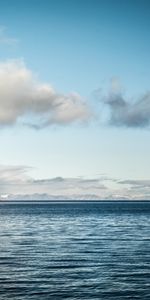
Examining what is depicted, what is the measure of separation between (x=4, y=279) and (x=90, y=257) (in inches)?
648

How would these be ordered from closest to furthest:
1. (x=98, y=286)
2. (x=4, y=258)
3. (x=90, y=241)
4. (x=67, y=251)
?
(x=98, y=286) → (x=4, y=258) → (x=67, y=251) → (x=90, y=241)

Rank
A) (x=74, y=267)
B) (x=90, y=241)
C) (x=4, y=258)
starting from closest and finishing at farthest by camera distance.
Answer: (x=74, y=267), (x=4, y=258), (x=90, y=241)

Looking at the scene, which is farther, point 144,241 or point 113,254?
point 144,241

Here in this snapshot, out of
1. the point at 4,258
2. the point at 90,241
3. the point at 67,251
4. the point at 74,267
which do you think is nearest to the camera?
the point at 74,267

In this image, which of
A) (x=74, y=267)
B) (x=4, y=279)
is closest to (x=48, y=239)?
(x=74, y=267)

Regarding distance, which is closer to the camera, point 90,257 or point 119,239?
point 90,257

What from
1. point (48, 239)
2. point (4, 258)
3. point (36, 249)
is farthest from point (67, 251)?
point (48, 239)

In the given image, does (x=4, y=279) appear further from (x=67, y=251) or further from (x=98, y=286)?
(x=67, y=251)

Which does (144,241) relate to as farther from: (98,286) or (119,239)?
(98,286)

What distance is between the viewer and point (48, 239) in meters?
81.8

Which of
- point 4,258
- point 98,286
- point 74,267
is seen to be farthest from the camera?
point 4,258

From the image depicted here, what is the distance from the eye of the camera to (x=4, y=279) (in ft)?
148

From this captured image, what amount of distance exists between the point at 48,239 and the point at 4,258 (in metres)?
23.7

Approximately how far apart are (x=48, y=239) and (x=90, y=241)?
26.8 feet
